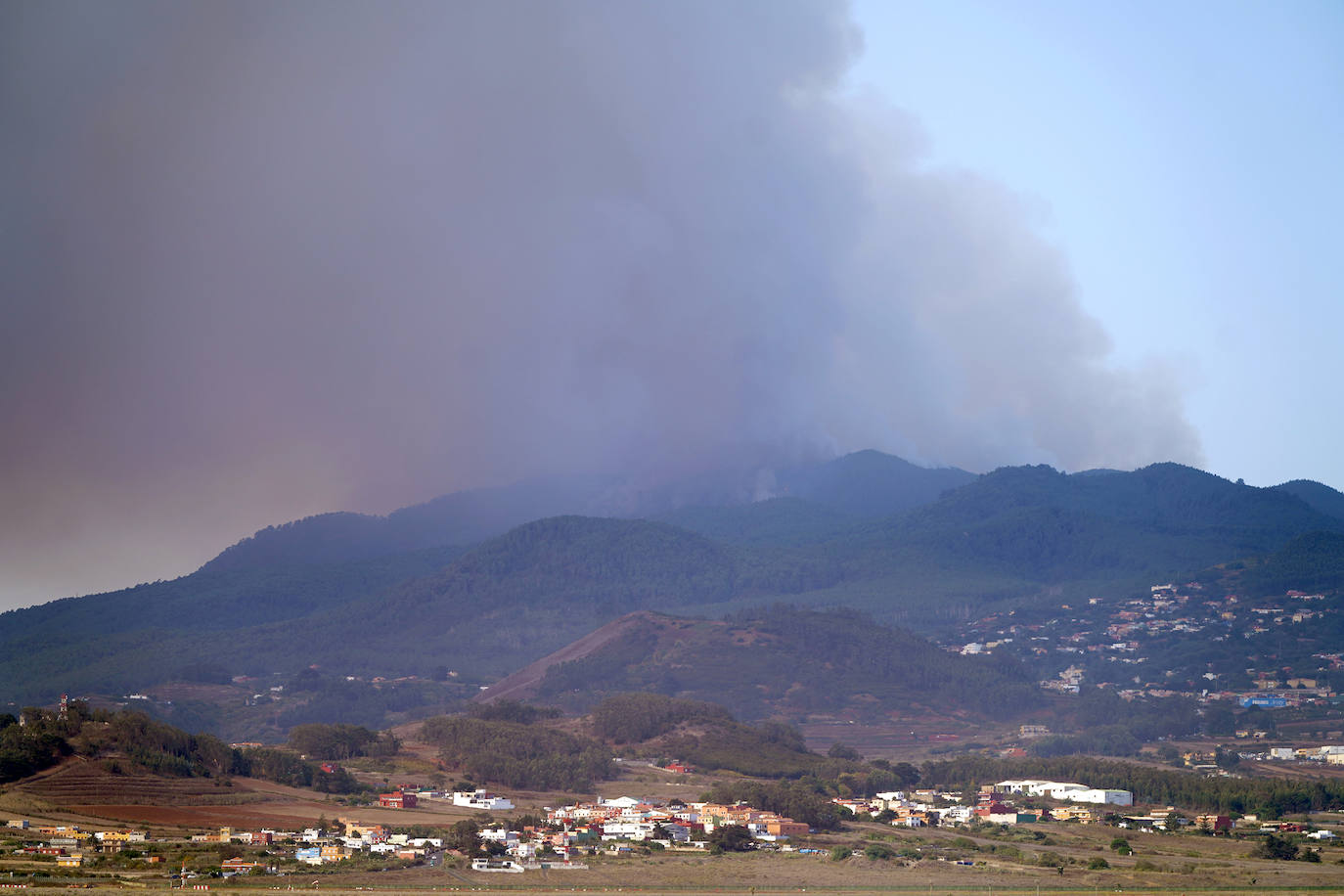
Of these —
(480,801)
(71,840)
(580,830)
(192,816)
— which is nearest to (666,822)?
(580,830)

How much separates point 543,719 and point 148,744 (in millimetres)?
60959

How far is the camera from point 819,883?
2997 inches

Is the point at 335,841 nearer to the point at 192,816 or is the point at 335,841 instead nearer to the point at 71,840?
the point at 192,816

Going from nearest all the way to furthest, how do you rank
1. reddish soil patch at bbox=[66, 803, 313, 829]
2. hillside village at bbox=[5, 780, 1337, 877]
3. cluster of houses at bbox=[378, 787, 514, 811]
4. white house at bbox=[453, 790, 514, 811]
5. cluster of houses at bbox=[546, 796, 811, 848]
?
hillside village at bbox=[5, 780, 1337, 877]
reddish soil patch at bbox=[66, 803, 313, 829]
cluster of houses at bbox=[546, 796, 811, 848]
cluster of houses at bbox=[378, 787, 514, 811]
white house at bbox=[453, 790, 514, 811]

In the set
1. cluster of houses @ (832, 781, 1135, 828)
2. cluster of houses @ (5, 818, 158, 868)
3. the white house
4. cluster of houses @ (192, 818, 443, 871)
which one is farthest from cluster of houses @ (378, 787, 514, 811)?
cluster of houses @ (832, 781, 1135, 828)

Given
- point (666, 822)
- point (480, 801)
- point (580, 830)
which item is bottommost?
point (580, 830)

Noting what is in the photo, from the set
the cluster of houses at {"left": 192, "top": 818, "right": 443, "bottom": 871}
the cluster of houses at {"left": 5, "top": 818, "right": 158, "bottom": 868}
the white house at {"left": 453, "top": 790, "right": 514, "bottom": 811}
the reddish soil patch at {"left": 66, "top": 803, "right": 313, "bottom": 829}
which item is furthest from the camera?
the white house at {"left": 453, "top": 790, "right": 514, "bottom": 811}

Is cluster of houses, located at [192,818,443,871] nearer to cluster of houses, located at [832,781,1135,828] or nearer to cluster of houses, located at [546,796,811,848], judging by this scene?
cluster of houses, located at [546,796,811,848]

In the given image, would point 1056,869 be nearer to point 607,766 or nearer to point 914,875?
point 914,875

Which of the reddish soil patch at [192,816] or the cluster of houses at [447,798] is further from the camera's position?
the cluster of houses at [447,798]

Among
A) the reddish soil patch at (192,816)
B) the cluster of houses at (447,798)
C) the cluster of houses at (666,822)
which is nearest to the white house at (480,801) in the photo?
the cluster of houses at (447,798)

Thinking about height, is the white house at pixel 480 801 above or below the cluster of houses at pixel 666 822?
above

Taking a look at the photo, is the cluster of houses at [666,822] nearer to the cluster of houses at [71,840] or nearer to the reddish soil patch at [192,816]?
the reddish soil patch at [192,816]

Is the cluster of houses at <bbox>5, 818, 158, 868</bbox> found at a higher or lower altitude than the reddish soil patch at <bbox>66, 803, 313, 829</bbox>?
lower
